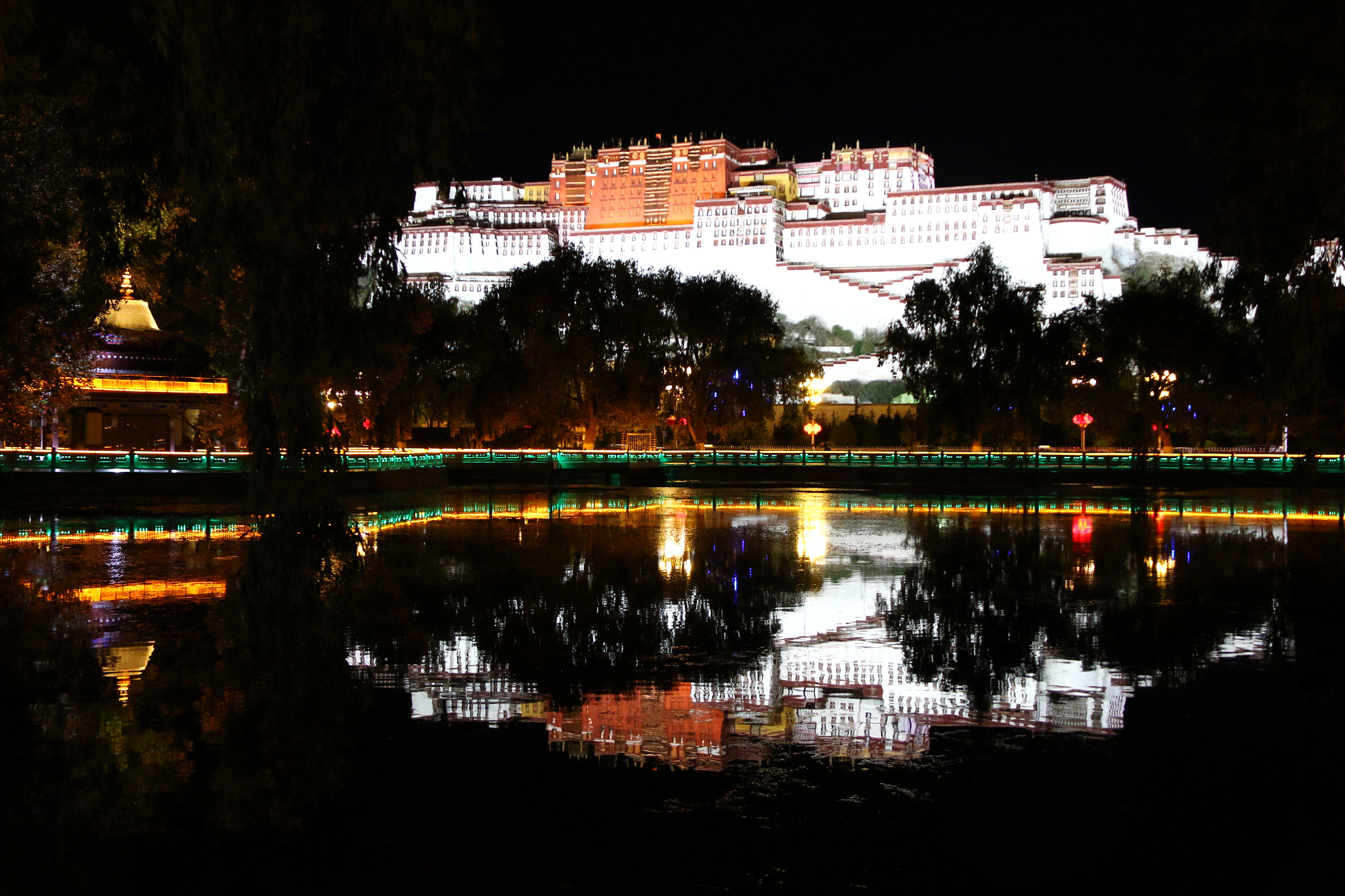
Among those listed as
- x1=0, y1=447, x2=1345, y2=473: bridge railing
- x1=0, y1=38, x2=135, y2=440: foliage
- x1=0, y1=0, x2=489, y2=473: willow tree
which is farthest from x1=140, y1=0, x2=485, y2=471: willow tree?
x1=0, y1=447, x2=1345, y2=473: bridge railing

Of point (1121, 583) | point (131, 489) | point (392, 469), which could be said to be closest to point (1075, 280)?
point (392, 469)

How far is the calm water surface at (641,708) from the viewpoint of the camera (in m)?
6.14

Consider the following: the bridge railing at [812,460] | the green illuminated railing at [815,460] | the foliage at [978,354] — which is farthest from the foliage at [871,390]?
the green illuminated railing at [815,460]

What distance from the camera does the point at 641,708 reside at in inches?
338

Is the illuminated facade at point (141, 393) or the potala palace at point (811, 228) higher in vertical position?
the potala palace at point (811, 228)

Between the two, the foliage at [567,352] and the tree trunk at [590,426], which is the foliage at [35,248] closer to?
the foliage at [567,352]

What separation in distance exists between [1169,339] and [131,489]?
35759 millimetres

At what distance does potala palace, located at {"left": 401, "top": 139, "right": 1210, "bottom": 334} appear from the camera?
117 m

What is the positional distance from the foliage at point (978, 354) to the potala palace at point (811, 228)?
54428 millimetres

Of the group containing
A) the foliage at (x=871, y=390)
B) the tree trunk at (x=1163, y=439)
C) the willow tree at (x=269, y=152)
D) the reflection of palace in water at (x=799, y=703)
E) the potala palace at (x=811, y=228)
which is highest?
the potala palace at (x=811, y=228)

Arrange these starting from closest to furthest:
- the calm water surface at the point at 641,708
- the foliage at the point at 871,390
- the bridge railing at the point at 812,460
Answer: the calm water surface at the point at 641,708
the bridge railing at the point at 812,460
the foliage at the point at 871,390

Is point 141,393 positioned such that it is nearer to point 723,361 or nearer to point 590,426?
point 590,426

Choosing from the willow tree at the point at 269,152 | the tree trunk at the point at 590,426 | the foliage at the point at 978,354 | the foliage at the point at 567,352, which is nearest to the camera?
the willow tree at the point at 269,152

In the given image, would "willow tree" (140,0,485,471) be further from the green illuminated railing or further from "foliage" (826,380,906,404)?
"foliage" (826,380,906,404)
